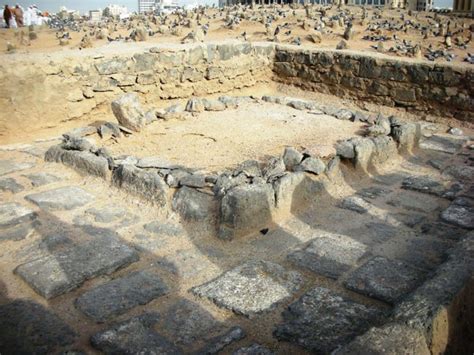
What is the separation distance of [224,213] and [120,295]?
137 cm

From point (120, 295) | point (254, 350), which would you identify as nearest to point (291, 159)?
point (120, 295)

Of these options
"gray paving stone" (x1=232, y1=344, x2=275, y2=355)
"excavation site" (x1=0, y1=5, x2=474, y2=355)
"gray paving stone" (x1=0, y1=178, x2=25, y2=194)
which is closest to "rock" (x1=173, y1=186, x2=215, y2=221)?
"excavation site" (x1=0, y1=5, x2=474, y2=355)

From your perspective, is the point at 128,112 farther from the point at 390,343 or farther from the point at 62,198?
the point at 390,343

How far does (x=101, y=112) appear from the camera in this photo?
8.06m

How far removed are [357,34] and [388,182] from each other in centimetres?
950

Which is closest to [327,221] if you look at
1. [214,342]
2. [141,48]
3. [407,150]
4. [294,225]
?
[294,225]

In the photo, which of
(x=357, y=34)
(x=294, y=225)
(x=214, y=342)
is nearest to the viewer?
(x=214, y=342)

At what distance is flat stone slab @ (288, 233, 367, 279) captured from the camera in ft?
12.3

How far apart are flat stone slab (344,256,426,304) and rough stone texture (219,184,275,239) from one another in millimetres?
1173

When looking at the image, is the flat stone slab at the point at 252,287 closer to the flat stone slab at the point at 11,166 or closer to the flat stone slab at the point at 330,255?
the flat stone slab at the point at 330,255

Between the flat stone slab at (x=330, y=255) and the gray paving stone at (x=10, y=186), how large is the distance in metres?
3.50

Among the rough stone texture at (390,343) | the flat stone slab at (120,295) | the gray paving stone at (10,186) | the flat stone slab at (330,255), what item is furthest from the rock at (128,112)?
Answer: the rough stone texture at (390,343)

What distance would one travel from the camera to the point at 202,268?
3.80 m

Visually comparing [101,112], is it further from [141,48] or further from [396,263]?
[396,263]
